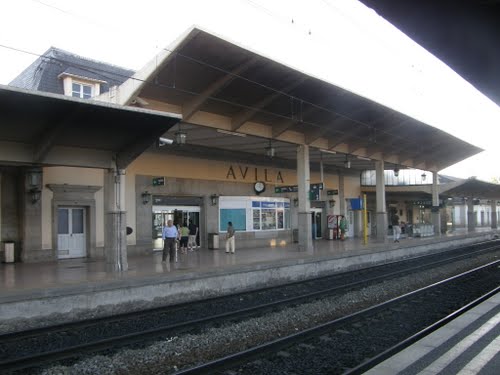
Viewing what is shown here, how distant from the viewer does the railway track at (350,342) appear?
6.43 m

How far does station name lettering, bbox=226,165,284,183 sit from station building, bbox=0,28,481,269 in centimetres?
6

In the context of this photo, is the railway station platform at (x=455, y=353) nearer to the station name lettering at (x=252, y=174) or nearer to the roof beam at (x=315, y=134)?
the roof beam at (x=315, y=134)

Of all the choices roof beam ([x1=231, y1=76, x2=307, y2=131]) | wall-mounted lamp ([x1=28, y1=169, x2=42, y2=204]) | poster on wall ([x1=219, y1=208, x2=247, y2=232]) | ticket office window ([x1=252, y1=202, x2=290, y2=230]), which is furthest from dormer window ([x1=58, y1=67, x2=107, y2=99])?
ticket office window ([x1=252, y1=202, x2=290, y2=230])

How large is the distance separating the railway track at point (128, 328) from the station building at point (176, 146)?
11.8 ft

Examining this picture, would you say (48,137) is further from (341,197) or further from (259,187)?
(341,197)

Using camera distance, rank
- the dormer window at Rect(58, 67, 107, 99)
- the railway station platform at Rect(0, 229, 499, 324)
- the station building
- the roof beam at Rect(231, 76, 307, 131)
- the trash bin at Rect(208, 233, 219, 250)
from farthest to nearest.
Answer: the trash bin at Rect(208, 233, 219, 250) → the dormer window at Rect(58, 67, 107, 99) → the roof beam at Rect(231, 76, 307, 131) → the station building → the railway station platform at Rect(0, 229, 499, 324)

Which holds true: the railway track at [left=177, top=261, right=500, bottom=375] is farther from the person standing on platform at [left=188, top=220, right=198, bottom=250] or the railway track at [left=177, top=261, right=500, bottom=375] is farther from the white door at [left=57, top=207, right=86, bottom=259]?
the white door at [left=57, top=207, right=86, bottom=259]

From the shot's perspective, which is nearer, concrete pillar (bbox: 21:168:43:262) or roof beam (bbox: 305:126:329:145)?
concrete pillar (bbox: 21:168:43:262)

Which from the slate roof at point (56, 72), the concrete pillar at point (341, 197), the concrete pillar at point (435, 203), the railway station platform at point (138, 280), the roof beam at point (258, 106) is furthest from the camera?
the concrete pillar at point (435, 203)

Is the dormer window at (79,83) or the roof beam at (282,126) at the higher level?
the dormer window at (79,83)

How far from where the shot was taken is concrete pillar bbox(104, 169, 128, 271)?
13.3 metres

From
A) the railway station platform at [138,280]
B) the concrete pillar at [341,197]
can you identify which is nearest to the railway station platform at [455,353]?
the railway station platform at [138,280]

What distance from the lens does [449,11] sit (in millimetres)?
3820

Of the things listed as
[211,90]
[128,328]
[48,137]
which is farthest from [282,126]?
[128,328]
